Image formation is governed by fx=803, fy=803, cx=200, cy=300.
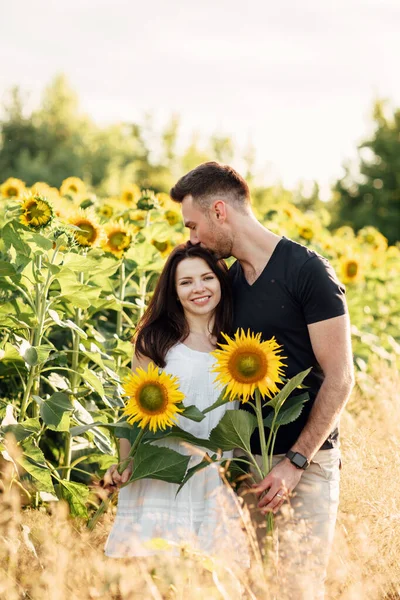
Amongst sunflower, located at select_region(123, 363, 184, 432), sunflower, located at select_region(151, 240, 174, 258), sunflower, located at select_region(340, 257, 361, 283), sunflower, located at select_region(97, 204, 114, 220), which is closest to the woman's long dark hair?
sunflower, located at select_region(123, 363, 184, 432)

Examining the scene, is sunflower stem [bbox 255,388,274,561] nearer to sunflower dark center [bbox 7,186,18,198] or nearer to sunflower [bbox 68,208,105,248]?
sunflower [bbox 68,208,105,248]

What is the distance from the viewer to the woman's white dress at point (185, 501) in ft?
A: 8.61

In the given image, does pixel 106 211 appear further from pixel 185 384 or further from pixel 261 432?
pixel 261 432

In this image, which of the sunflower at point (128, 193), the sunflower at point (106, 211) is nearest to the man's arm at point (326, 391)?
the sunflower at point (106, 211)

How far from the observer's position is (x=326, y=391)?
2.64 metres

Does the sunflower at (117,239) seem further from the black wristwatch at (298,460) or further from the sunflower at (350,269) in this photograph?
the sunflower at (350,269)

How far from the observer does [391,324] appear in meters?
7.07

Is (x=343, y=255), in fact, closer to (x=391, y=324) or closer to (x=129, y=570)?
(x=391, y=324)

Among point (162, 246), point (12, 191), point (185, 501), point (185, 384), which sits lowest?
point (185, 501)

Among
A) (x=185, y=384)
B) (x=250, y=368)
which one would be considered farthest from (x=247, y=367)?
(x=185, y=384)

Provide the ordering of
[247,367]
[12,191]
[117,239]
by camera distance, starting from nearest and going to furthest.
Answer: [247,367], [117,239], [12,191]

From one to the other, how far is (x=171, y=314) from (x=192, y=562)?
3.60ft

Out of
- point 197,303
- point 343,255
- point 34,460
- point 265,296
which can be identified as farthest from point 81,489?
point 343,255

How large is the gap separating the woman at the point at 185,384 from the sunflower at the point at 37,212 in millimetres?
498
